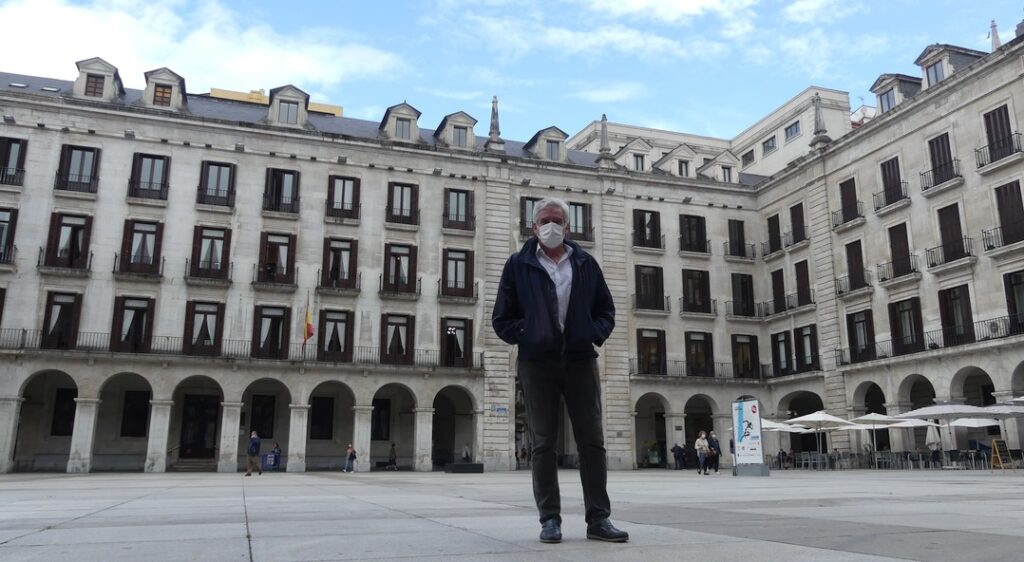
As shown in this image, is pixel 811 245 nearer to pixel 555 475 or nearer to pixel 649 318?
pixel 649 318

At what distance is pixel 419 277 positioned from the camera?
36125 mm

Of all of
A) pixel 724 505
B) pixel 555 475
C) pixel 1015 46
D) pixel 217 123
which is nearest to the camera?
pixel 555 475

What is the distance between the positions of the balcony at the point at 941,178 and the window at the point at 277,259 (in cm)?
2704

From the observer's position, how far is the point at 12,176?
31.9 meters

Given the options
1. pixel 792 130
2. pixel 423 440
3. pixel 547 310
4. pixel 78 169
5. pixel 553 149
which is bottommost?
pixel 423 440

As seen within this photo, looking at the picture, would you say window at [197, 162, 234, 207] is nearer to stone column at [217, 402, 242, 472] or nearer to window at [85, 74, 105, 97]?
window at [85, 74, 105, 97]

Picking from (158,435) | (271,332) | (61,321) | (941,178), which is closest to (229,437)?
(158,435)

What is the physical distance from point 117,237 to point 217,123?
A: 6545 mm

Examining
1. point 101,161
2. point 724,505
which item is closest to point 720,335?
point 101,161

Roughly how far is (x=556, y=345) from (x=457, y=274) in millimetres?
31992

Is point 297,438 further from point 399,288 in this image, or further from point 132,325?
point 132,325

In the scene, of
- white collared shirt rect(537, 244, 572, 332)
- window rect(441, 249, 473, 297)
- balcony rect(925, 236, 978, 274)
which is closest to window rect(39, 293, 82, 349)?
window rect(441, 249, 473, 297)

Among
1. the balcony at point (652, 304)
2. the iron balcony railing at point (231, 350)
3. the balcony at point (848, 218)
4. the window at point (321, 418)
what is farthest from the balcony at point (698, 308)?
the window at point (321, 418)

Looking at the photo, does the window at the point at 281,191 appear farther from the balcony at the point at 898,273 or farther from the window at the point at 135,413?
the balcony at the point at 898,273
